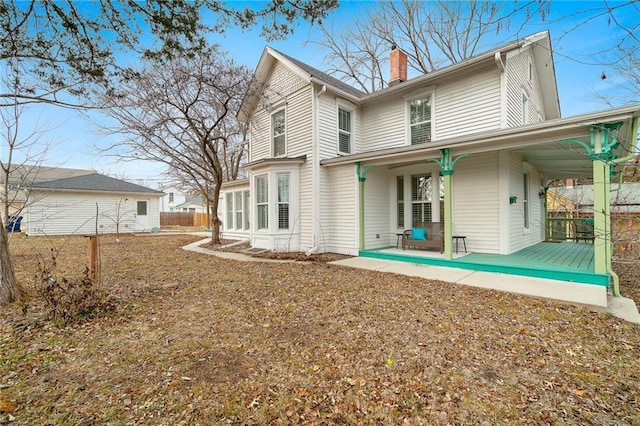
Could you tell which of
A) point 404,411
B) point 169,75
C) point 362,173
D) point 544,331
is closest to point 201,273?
point 362,173

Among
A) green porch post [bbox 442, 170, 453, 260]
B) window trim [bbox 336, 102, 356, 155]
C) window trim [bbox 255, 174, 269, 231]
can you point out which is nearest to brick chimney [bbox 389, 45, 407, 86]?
window trim [bbox 336, 102, 356, 155]

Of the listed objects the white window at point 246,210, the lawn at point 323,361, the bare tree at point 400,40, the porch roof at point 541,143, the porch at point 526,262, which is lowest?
the lawn at point 323,361

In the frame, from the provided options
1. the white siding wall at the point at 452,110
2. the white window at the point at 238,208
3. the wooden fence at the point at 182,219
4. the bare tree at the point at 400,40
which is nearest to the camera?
the white siding wall at the point at 452,110

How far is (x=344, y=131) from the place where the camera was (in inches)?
406

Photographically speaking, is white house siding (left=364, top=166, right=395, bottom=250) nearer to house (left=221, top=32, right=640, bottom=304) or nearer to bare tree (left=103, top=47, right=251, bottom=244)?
house (left=221, top=32, right=640, bottom=304)

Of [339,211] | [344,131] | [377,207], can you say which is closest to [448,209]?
[377,207]

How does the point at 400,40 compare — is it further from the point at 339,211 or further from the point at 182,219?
the point at 182,219

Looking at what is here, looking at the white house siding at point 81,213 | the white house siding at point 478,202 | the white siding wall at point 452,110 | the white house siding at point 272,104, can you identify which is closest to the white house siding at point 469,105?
the white siding wall at point 452,110

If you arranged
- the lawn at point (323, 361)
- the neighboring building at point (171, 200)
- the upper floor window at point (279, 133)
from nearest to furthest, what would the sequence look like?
the lawn at point (323, 361) → the upper floor window at point (279, 133) → the neighboring building at point (171, 200)

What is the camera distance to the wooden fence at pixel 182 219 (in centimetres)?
3127

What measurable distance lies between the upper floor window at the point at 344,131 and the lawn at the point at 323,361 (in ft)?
21.2

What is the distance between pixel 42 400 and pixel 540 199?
14294 mm

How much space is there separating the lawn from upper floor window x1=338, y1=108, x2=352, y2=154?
21.2 feet

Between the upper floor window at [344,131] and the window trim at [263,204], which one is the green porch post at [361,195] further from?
the window trim at [263,204]
